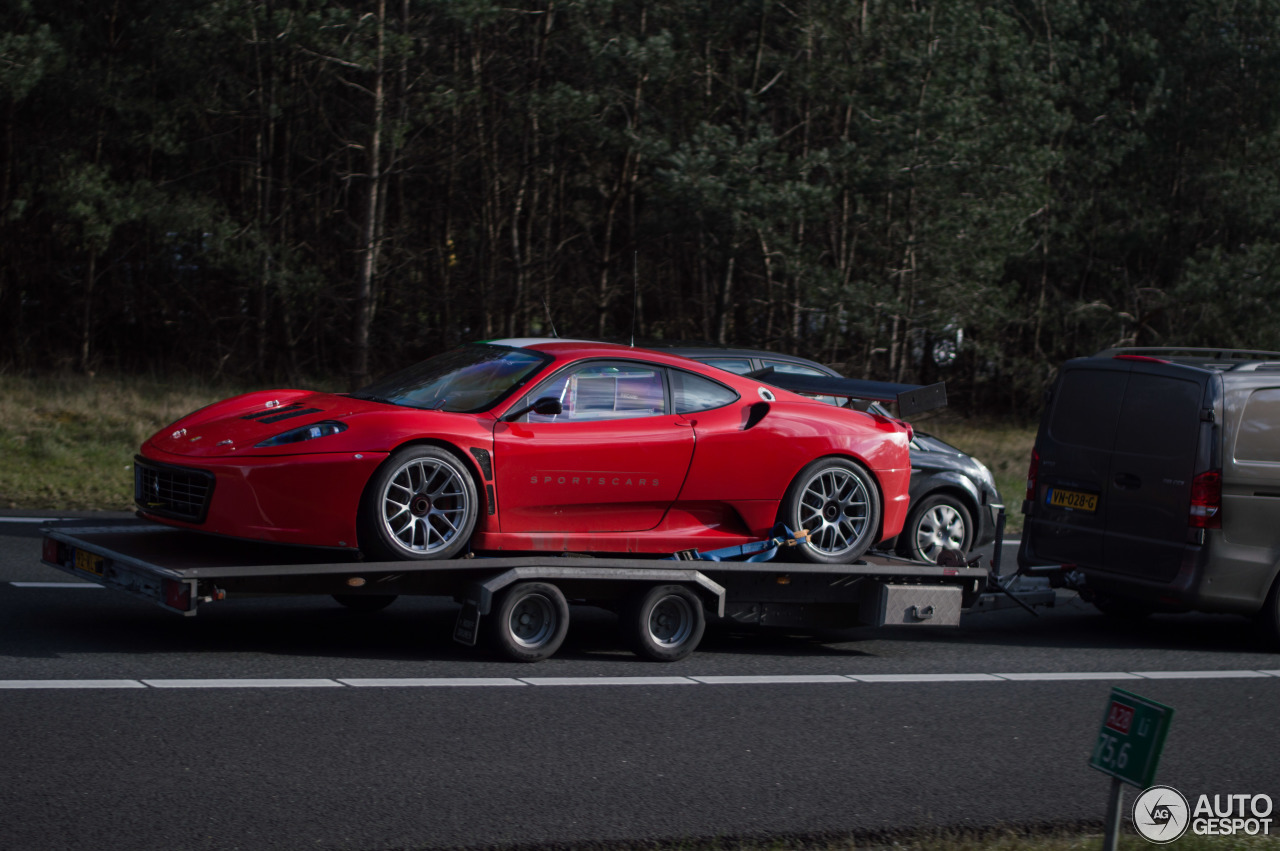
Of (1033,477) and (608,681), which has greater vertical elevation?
(1033,477)

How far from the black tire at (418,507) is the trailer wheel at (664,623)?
1.13 metres

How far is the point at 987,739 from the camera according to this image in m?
6.52

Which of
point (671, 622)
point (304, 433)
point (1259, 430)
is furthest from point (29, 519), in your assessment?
point (1259, 430)

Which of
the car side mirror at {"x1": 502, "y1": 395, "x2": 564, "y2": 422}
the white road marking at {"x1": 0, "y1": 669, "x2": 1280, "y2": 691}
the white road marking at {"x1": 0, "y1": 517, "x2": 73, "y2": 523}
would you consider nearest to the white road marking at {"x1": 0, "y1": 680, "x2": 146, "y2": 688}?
the white road marking at {"x1": 0, "y1": 669, "x2": 1280, "y2": 691}

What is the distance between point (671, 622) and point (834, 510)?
132cm

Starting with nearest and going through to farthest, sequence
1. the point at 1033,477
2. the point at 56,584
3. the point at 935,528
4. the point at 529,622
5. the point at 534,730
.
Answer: the point at 534,730, the point at 529,622, the point at 56,584, the point at 1033,477, the point at 935,528

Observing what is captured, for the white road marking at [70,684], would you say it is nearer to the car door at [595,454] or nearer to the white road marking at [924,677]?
the car door at [595,454]

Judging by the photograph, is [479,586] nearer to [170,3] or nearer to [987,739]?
[987,739]

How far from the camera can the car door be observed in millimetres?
7316

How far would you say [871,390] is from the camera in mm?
8719

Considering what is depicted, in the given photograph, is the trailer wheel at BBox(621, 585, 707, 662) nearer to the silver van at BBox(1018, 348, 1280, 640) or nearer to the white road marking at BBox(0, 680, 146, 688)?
the white road marking at BBox(0, 680, 146, 688)

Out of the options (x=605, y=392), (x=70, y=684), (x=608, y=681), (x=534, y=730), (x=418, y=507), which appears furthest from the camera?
(x=605, y=392)

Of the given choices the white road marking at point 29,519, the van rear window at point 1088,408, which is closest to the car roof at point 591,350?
the van rear window at point 1088,408

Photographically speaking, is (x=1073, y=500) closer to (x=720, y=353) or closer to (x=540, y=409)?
(x=720, y=353)
